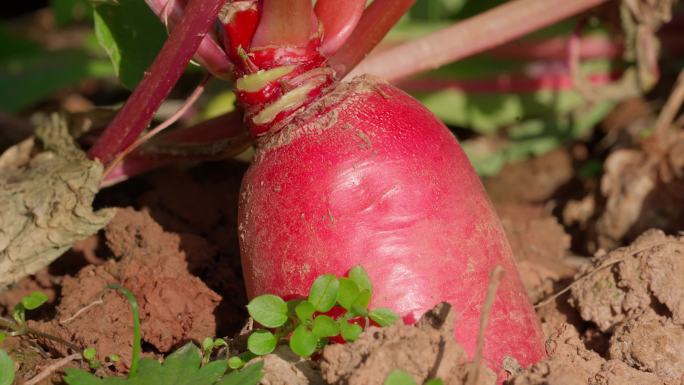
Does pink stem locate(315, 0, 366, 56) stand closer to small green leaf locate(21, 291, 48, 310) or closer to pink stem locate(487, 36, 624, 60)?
small green leaf locate(21, 291, 48, 310)

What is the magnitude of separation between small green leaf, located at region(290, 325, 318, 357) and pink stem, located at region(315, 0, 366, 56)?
2.00 ft

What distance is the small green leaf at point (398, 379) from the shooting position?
1.19m

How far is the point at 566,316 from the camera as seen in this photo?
1733 mm

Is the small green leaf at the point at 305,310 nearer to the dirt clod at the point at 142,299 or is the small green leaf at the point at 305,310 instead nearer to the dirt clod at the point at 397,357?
the dirt clod at the point at 397,357

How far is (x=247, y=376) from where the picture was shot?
130cm

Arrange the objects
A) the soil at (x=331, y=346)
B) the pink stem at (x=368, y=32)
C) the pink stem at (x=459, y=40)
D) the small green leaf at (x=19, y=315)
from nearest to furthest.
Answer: the soil at (x=331, y=346) < the small green leaf at (x=19, y=315) < the pink stem at (x=368, y=32) < the pink stem at (x=459, y=40)

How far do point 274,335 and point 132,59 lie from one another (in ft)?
2.79

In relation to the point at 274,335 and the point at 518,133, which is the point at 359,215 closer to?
the point at 274,335

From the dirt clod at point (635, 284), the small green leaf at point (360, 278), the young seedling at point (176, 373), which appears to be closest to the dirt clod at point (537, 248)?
the dirt clod at point (635, 284)

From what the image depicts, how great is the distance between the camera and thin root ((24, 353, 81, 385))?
143cm

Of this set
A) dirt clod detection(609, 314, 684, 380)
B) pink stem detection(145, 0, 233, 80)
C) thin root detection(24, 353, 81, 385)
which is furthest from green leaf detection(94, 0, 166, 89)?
dirt clod detection(609, 314, 684, 380)

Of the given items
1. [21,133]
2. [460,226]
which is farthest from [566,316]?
[21,133]

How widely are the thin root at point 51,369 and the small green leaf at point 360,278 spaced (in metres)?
0.51

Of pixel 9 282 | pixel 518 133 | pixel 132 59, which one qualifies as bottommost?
pixel 9 282
